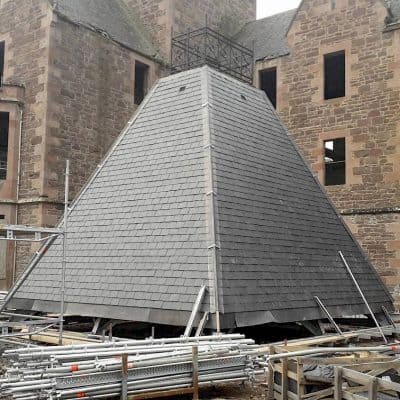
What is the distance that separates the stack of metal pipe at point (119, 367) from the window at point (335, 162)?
13202 mm

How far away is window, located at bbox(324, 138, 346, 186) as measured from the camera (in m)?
21.0

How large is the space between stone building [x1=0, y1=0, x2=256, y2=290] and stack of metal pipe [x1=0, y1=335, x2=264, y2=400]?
1191 centimetres

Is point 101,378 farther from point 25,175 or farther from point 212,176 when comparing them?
point 25,175

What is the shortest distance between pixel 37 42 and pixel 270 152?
10506 mm

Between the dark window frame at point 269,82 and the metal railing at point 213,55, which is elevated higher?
the metal railing at point 213,55

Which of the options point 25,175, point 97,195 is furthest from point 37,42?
point 97,195

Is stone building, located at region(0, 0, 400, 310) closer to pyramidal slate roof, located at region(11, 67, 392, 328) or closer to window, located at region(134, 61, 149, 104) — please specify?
window, located at region(134, 61, 149, 104)

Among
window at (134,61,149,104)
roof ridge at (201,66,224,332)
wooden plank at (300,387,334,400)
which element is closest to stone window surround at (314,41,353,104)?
window at (134,61,149,104)

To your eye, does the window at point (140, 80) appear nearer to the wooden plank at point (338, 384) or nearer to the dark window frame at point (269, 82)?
the dark window frame at point (269, 82)

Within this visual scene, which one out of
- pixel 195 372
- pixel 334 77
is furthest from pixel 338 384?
pixel 334 77

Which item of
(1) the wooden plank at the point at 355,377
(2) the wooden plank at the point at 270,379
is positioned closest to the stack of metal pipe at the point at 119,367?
(2) the wooden plank at the point at 270,379

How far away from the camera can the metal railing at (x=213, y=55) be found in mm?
23516

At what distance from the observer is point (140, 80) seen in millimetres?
24125

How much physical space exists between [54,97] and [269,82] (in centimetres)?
912
